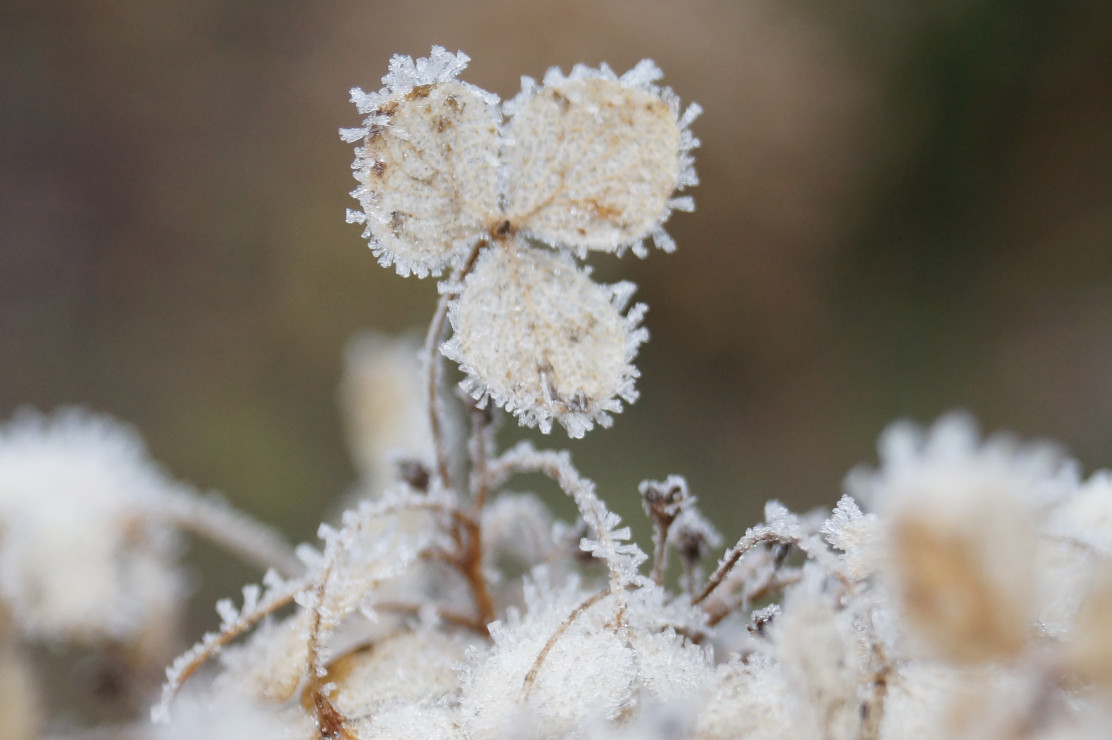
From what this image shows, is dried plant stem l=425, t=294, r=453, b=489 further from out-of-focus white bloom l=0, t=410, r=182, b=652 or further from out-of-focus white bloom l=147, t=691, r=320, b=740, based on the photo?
out-of-focus white bloom l=0, t=410, r=182, b=652

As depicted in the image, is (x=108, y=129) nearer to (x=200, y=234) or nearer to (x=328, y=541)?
(x=200, y=234)

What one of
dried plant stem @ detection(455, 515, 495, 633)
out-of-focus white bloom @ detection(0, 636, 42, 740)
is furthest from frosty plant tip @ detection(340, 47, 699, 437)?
out-of-focus white bloom @ detection(0, 636, 42, 740)

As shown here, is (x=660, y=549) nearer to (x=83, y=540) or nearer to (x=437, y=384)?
(x=437, y=384)

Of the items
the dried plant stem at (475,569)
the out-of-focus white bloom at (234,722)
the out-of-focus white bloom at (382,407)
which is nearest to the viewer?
the out-of-focus white bloom at (234,722)

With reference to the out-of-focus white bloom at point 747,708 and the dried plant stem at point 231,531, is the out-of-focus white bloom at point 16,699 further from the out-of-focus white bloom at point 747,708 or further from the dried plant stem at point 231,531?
the out-of-focus white bloom at point 747,708

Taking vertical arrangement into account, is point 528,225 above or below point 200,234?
below

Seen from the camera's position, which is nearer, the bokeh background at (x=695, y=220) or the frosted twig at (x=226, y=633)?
the frosted twig at (x=226, y=633)

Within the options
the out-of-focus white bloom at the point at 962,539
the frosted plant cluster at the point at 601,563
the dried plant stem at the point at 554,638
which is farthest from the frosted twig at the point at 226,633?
the out-of-focus white bloom at the point at 962,539

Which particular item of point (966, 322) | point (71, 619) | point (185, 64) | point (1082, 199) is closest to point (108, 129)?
point (185, 64)
